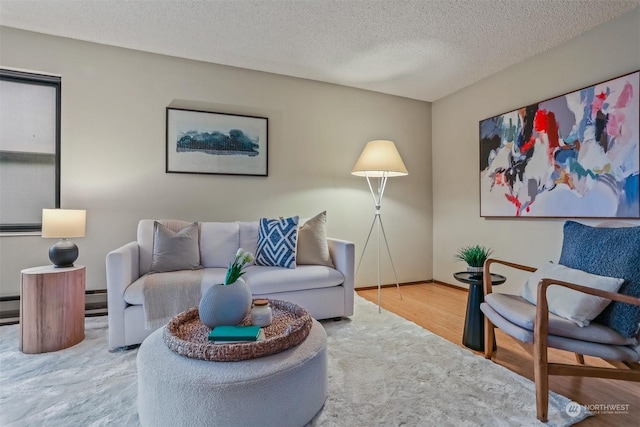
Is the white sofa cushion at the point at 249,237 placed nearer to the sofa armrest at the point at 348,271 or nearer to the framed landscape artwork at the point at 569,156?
the sofa armrest at the point at 348,271

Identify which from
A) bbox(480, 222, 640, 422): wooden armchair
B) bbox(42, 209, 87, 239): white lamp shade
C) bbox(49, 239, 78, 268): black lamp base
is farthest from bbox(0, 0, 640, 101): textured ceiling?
bbox(480, 222, 640, 422): wooden armchair

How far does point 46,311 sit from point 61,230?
0.58 meters

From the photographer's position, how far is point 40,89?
2883 millimetres

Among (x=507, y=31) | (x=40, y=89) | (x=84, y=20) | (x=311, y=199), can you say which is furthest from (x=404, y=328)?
(x=40, y=89)

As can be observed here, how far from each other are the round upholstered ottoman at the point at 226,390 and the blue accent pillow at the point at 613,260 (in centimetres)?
152

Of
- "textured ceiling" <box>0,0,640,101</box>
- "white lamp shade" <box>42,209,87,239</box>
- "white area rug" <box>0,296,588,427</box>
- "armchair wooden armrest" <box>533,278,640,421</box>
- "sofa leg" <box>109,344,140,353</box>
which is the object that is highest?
"textured ceiling" <box>0,0,640,101</box>

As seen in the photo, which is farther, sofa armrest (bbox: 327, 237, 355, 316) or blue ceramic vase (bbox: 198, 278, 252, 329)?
sofa armrest (bbox: 327, 237, 355, 316)

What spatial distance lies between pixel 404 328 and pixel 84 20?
11.9 feet

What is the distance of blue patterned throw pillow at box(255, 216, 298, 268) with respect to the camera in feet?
9.14

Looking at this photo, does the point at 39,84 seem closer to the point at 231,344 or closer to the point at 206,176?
the point at 206,176

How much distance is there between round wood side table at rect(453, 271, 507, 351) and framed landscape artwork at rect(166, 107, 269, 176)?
2324 mm

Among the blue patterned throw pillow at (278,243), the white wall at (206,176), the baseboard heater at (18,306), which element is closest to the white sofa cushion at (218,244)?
the blue patterned throw pillow at (278,243)

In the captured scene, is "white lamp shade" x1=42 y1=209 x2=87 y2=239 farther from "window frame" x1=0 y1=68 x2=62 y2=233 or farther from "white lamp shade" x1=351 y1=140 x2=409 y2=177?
"white lamp shade" x1=351 y1=140 x2=409 y2=177

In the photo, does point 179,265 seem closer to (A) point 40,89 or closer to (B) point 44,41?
(A) point 40,89
